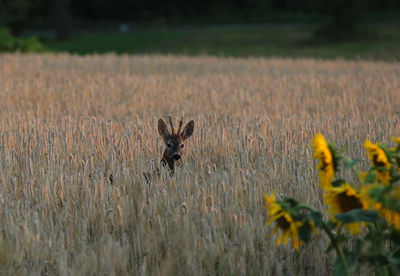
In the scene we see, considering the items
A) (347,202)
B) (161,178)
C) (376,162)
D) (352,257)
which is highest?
(161,178)

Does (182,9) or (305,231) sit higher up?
(182,9)

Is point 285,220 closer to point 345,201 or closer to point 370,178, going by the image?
point 345,201

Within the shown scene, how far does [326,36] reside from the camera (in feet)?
107

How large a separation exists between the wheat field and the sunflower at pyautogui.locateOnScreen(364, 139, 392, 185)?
84 centimetres

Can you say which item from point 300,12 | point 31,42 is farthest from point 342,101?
point 300,12

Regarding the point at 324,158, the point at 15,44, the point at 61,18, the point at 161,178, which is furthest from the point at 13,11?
the point at 324,158

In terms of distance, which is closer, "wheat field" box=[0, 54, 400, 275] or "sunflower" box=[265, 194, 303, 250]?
"sunflower" box=[265, 194, 303, 250]

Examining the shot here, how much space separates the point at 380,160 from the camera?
3361 mm

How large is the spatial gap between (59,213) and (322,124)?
4247 millimetres

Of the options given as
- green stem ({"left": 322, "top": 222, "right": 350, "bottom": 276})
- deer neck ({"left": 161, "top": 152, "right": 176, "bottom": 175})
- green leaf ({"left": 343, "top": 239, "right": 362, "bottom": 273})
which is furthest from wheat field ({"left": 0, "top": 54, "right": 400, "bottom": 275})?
green stem ({"left": 322, "top": 222, "right": 350, "bottom": 276})

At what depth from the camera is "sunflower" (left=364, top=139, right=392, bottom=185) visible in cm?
335

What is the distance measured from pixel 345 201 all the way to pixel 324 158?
0.26 metres

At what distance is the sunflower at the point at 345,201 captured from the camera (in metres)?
3.17

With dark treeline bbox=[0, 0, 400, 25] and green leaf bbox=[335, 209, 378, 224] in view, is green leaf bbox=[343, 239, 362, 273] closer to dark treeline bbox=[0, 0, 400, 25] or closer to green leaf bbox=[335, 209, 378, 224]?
green leaf bbox=[335, 209, 378, 224]
